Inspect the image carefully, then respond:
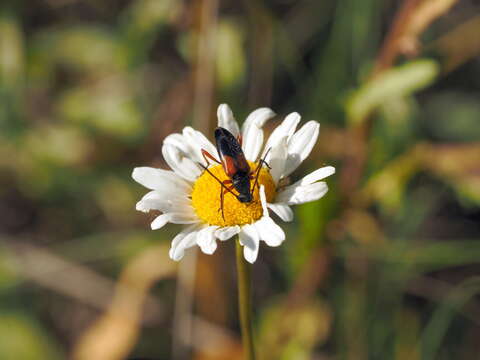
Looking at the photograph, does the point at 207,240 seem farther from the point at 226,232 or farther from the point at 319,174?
the point at 319,174

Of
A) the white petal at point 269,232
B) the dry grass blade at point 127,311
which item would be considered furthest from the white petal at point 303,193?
the dry grass blade at point 127,311

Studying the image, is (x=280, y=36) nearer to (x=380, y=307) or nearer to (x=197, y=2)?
(x=197, y=2)

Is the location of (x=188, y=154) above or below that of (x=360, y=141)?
below

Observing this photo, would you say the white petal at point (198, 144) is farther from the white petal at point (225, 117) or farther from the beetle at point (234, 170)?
the beetle at point (234, 170)

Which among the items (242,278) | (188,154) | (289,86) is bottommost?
(242,278)

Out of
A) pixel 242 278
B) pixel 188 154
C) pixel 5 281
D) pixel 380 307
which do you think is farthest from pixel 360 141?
pixel 5 281

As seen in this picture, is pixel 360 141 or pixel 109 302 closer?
pixel 360 141
